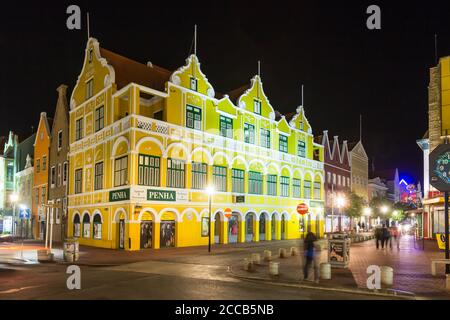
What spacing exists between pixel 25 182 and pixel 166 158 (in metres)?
28.8

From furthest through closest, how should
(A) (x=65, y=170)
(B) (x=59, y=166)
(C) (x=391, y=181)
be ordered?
(C) (x=391, y=181), (B) (x=59, y=166), (A) (x=65, y=170)

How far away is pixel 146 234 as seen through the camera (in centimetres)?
3134

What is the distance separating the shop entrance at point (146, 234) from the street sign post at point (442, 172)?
810 inches

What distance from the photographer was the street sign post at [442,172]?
15852 millimetres

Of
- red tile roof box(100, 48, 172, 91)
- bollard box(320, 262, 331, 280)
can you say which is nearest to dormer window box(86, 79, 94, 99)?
red tile roof box(100, 48, 172, 91)

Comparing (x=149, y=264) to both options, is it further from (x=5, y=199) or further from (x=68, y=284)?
(x=5, y=199)

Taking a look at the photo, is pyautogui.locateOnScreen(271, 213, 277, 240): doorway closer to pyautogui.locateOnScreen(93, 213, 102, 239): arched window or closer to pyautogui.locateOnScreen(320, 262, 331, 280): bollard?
pyautogui.locateOnScreen(93, 213, 102, 239): arched window

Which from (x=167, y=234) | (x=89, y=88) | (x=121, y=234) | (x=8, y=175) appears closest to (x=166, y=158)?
(x=167, y=234)

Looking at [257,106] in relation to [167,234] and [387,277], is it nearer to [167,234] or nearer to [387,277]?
[167,234]

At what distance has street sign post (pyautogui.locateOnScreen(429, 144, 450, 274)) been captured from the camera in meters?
15.9

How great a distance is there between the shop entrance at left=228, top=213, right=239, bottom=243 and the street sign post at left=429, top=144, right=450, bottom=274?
79.8ft

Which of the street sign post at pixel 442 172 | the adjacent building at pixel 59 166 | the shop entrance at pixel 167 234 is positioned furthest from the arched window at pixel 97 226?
the street sign post at pixel 442 172

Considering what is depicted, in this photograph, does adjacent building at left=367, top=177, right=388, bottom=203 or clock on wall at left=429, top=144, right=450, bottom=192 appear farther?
adjacent building at left=367, top=177, right=388, bottom=203

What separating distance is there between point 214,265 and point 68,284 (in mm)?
8120
